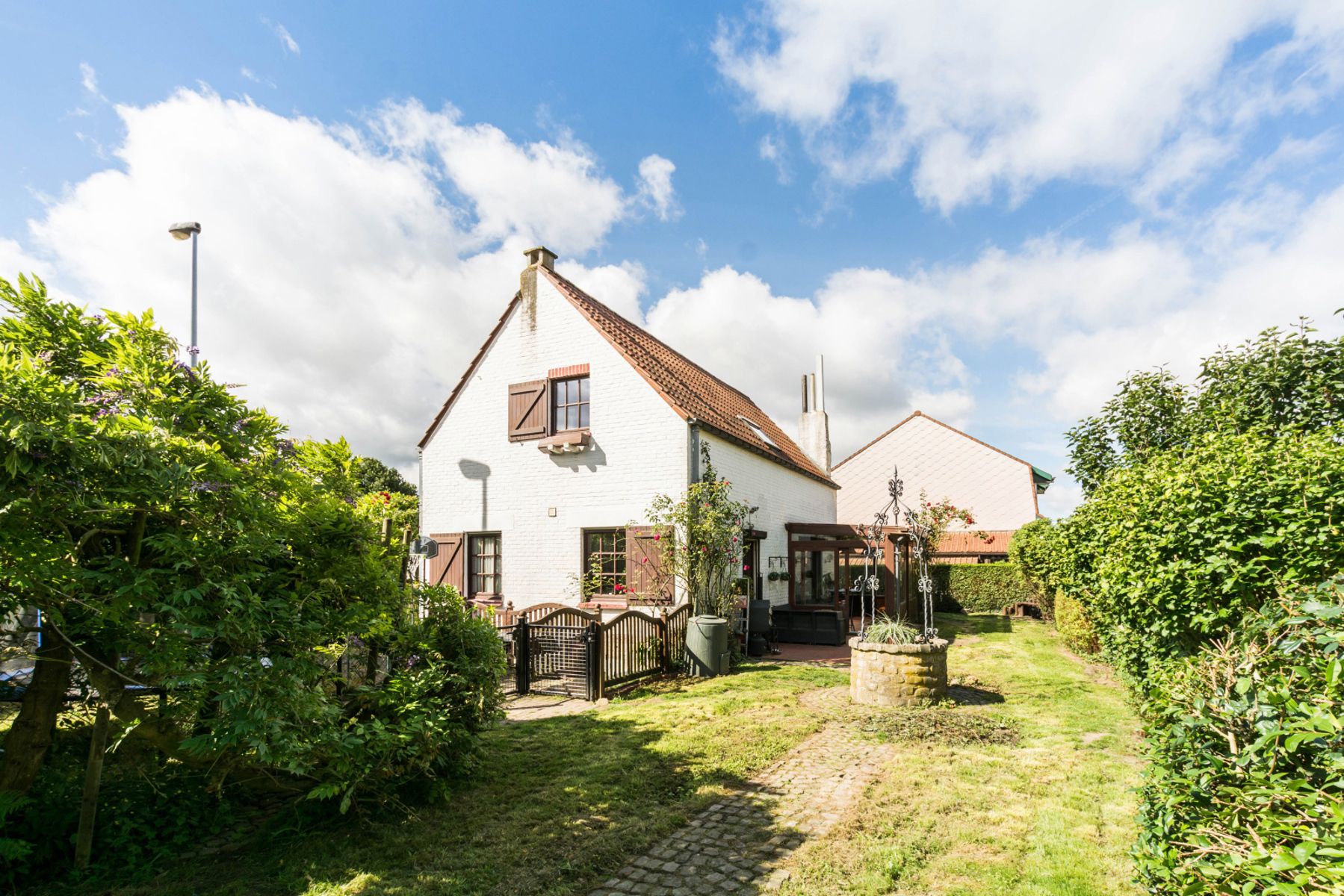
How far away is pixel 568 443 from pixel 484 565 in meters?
3.91

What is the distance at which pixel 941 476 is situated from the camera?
29.2 m

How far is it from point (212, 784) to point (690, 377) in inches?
566

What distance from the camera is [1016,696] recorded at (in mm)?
9125

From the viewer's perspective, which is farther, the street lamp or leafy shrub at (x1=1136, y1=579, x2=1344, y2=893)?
the street lamp

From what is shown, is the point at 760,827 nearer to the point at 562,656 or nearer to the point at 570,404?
the point at 562,656

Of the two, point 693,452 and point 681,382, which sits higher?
point 681,382

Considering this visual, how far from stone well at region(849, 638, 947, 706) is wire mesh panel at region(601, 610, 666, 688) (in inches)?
135

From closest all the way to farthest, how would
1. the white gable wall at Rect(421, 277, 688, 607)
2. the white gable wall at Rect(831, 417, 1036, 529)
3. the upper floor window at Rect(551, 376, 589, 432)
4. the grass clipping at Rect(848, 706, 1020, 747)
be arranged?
the grass clipping at Rect(848, 706, 1020, 747), the white gable wall at Rect(421, 277, 688, 607), the upper floor window at Rect(551, 376, 589, 432), the white gable wall at Rect(831, 417, 1036, 529)

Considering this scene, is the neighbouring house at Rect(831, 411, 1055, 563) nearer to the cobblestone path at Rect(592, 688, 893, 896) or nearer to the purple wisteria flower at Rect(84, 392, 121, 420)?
the cobblestone path at Rect(592, 688, 893, 896)

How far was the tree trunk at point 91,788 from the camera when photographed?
432 cm

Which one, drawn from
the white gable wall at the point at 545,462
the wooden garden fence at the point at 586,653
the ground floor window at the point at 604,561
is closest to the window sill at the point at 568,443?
the white gable wall at the point at 545,462

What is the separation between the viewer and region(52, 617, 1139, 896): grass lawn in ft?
13.8

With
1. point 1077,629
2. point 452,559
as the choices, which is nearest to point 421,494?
point 452,559

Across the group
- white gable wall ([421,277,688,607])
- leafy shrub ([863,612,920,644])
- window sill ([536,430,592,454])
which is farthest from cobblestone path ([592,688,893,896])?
window sill ([536,430,592,454])
